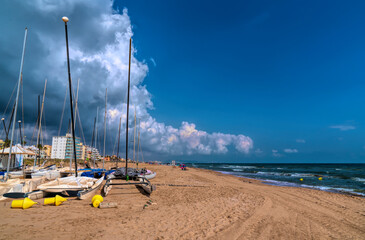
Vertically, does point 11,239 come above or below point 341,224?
above

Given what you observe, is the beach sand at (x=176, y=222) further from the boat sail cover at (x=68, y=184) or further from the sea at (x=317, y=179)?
the sea at (x=317, y=179)

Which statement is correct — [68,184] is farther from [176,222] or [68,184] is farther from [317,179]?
[317,179]

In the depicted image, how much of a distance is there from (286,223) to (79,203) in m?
9.70

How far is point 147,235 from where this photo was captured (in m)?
6.20

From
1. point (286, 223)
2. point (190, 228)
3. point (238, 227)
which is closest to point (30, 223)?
point (190, 228)

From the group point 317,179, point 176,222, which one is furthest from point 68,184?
point 317,179

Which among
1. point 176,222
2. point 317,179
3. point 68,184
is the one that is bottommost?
point 317,179

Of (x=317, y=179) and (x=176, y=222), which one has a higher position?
(x=176, y=222)

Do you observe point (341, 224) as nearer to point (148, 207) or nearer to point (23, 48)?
point (148, 207)

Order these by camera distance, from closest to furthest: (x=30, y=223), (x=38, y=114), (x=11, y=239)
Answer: (x=11, y=239) < (x=30, y=223) < (x=38, y=114)

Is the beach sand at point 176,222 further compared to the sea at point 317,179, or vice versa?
the sea at point 317,179

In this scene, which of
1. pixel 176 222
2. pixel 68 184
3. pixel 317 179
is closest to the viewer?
pixel 176 222

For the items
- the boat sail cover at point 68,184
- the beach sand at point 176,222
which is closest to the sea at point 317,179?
the beach sand at point 176,222

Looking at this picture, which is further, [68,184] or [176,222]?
[68,184]
